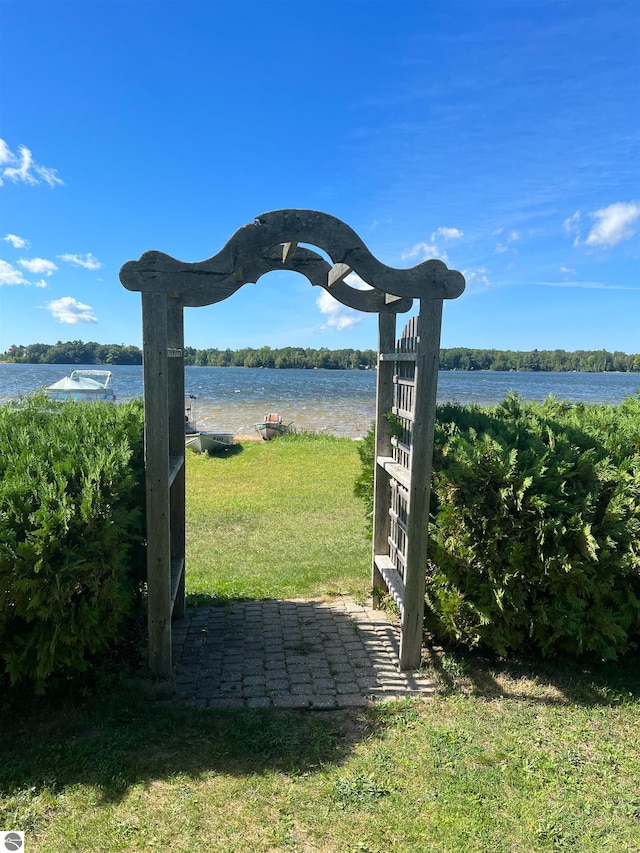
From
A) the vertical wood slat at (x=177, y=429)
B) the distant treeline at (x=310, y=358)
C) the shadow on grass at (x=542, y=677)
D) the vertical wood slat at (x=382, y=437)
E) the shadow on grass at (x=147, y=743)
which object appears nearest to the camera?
the shadow on grass at (x=147, y=743)

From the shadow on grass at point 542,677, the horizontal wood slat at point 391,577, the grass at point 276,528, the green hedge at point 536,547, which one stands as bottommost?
the grass at point 276,528

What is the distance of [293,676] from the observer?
11.8 ft

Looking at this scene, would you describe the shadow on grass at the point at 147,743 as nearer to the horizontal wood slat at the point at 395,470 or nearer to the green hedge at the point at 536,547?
the green hedge at the point at 536,547

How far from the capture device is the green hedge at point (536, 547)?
3.43m

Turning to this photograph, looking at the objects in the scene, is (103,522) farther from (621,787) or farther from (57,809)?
(621,787)

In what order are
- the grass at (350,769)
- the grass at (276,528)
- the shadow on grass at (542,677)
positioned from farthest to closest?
the grass at (276,528) < the shadow on grass at (542,677) < the grass at (350,769)

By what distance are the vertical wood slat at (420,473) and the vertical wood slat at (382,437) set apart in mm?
1078

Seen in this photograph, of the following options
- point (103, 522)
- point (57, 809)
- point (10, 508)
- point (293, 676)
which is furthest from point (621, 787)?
point (10, 508)

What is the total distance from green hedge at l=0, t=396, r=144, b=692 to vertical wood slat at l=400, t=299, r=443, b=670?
1869 millimetres

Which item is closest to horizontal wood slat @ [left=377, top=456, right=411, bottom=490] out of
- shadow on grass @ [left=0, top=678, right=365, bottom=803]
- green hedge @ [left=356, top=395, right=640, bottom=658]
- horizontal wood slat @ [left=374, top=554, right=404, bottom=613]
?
green hedge @ [left=356, top=395, right=640, bottom=658]

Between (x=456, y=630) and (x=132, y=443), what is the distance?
2798mm

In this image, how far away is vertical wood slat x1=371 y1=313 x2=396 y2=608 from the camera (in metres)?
4.60

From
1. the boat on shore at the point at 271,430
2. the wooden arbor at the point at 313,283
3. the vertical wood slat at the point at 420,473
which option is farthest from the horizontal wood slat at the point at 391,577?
the boat on shore at the point at 271,430

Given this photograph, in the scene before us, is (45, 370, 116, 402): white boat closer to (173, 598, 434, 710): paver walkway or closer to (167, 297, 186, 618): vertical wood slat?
(167, 297, 186, 618): vertical wood slat
